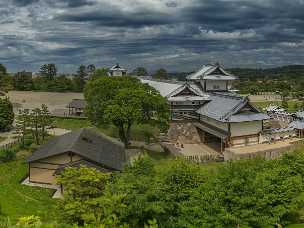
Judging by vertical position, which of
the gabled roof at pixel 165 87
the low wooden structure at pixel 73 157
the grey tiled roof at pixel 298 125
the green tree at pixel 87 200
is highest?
the gabled roof at pixel 165 87

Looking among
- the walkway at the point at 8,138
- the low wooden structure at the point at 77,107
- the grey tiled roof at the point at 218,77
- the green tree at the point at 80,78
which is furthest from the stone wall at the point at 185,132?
the green tree at the point at 80,78

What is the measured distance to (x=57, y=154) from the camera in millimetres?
26062

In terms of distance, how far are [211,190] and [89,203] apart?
503 centimetres

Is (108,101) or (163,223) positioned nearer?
(163,223)

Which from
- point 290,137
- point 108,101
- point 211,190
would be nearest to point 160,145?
point 108,101

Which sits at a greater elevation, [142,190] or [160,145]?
[142,190]

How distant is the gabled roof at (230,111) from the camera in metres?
34.7

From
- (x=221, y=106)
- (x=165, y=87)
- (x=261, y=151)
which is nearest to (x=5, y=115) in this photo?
(x=165, y=87)

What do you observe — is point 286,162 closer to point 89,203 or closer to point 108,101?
point 89,203

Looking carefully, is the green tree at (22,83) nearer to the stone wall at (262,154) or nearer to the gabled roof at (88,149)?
Result: the gabled roof at (88,149)

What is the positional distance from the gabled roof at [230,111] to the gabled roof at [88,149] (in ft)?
32.8

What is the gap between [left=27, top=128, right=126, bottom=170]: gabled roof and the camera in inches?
1014

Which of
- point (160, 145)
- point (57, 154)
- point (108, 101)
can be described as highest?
point (108, 101)

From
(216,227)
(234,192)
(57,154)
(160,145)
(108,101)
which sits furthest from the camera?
(160,145)
